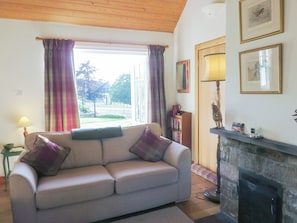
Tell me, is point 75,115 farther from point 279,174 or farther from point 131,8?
point 279,174

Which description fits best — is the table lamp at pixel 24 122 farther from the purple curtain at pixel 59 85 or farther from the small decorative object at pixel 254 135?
Result: the small decorative object at pixel 254 135

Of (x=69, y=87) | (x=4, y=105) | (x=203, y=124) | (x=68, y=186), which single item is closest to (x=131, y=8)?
(x=69, y=87)

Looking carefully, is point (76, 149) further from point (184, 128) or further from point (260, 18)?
point (260, 18)

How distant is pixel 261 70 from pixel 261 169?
840 millimetres

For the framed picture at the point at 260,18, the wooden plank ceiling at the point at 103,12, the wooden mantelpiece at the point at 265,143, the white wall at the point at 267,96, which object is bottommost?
the wooden mantelpiece at the point at 265,143

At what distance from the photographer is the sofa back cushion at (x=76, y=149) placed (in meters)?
2.87

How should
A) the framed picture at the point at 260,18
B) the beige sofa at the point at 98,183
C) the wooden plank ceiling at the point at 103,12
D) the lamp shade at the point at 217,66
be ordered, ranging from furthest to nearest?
the wooden plank ceiling at the point at 103,12 → the lamp shade at the point at 217,66 → the beige sofa at the point at 98,183 → the framed picture at the point at 260,18

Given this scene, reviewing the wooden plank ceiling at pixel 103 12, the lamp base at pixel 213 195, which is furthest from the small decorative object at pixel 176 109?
the lamp base at pixel 213 195

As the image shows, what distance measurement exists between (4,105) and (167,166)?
2.59 meters

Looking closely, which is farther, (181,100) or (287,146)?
(181,100)

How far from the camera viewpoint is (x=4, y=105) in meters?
3.61

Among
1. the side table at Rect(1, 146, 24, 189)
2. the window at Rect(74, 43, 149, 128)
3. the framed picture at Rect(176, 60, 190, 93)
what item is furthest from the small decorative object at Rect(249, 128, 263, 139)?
the side table at Rect(1, 146, 24, 189)

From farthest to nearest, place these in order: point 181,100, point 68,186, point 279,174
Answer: point 181,100 < point 68,186 < point 279,174

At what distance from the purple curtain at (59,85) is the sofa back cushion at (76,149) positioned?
88cm
